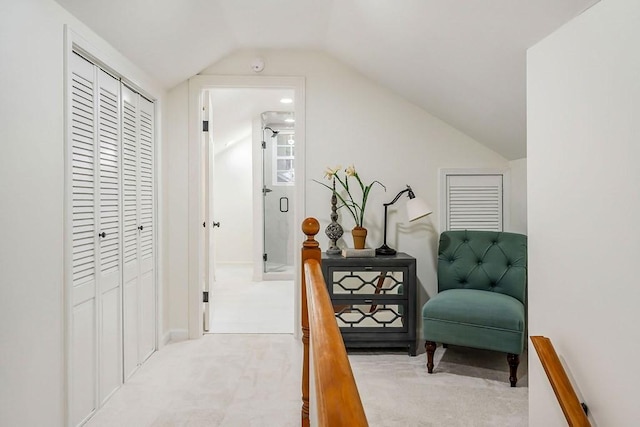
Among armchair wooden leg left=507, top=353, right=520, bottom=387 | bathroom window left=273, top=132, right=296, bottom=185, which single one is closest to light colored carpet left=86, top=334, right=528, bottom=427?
armchair wooden leg left=507, top=353, right=520, bottom=387

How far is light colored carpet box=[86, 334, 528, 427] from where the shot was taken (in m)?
2.35

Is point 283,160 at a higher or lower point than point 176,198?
higher

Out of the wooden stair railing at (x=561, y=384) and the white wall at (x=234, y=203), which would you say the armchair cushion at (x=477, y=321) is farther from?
the white wall at (x=234, y=203)

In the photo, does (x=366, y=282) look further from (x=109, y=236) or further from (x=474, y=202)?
(x=109, y=236)

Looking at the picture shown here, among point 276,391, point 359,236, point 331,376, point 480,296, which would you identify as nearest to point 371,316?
point 359,236

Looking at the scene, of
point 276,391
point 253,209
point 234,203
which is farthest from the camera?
point 234,203

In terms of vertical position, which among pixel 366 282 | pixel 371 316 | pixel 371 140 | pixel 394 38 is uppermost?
pixel 394 38

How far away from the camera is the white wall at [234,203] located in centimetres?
766

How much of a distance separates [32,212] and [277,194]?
15.2 feet

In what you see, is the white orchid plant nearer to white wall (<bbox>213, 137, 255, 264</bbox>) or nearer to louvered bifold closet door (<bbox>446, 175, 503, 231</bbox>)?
louvered bifold closet door (<bbox>446, 175, 503, 231</bbox>)

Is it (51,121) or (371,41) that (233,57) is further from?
(51,121)

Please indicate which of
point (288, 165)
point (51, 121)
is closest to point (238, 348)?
point (51, 121)

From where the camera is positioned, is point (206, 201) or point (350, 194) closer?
point (350, 194)

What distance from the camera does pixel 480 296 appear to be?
9.82 feet
